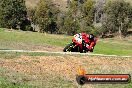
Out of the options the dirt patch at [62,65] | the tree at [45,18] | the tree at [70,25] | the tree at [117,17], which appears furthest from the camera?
the tree at [117,17]

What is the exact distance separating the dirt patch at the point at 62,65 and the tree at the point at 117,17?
104354 millimetres

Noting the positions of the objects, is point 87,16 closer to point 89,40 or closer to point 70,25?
point 70,25

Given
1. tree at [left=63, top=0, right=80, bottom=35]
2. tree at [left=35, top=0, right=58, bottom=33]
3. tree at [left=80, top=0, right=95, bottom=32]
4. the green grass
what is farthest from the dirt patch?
tree at [left=35, top=0, right=58, bottom=33]

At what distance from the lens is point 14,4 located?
11800 centimetres

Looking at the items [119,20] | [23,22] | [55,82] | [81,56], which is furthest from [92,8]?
[55,82]

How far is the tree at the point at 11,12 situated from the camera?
116m

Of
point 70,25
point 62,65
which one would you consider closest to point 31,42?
point 62,65

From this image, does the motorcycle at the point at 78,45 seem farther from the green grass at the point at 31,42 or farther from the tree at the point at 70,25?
the tree at the point at 70,25

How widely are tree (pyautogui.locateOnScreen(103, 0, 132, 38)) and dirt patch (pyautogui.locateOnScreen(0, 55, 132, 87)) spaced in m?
104

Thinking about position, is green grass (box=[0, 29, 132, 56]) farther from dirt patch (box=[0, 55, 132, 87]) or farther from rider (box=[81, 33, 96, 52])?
dirt patch (box=[0, 55, 132, 87])

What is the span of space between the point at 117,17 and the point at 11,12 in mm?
37694

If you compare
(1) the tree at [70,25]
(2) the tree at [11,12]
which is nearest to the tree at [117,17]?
(1) the tree at [70,25]

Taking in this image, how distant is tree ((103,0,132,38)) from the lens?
12706 cm

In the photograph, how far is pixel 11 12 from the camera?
118625mm
